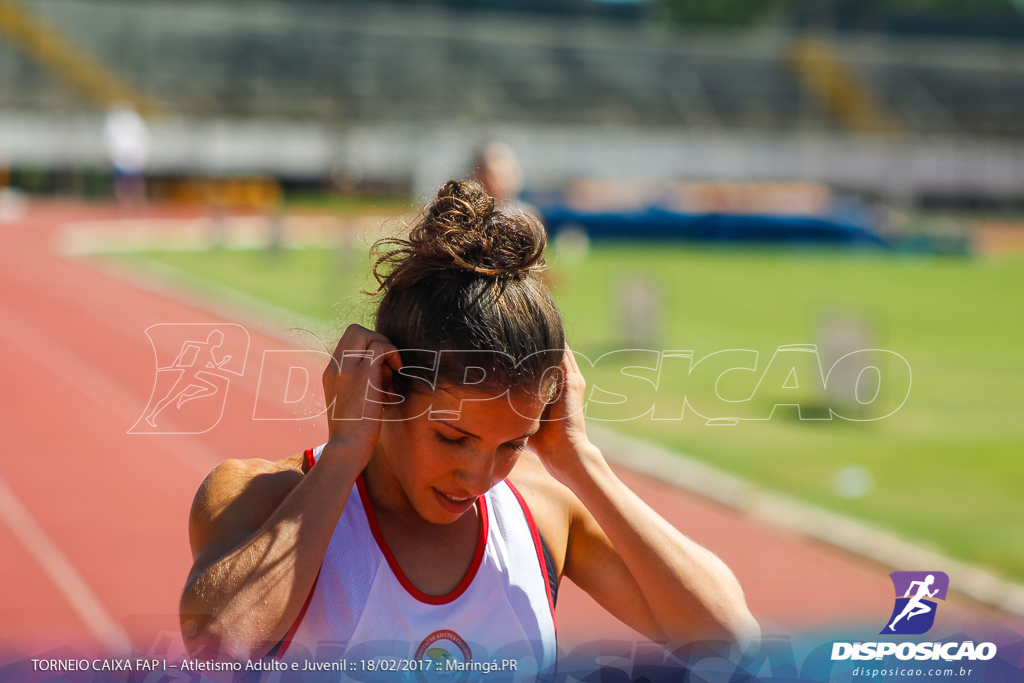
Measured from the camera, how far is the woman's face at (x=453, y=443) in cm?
177

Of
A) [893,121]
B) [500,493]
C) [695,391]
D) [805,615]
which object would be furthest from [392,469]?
[893,121]

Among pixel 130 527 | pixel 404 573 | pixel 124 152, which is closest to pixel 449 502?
pixel 404 573

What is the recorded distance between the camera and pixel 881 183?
3659cm

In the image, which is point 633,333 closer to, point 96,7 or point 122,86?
point 122,86

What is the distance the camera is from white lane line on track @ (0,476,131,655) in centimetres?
443

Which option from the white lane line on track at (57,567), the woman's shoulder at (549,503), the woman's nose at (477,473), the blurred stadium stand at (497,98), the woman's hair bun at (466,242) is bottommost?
the white lane line on track at (57,567)

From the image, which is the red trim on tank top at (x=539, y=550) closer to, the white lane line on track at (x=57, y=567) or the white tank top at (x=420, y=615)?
the white tank top at (x=420, y=615)

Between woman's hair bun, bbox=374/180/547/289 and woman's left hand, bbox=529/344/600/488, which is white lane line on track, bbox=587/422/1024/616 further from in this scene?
woman's hair bun, bbox=374/180/547/289

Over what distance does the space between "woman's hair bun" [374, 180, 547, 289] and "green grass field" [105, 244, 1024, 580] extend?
241 mm

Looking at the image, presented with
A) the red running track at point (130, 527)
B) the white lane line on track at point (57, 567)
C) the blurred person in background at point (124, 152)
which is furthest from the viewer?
the blurred person in background at point (124, 152)

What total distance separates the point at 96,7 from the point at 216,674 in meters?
40.0

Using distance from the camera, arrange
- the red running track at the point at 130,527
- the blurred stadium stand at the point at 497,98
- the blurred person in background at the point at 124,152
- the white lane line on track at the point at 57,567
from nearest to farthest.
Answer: the red running track at the point at 130,527 < the white lane line on track at the point at 57,567 < the blurred person in background at the point at 124,152 < the blurred stadium stand at the point at 497,98

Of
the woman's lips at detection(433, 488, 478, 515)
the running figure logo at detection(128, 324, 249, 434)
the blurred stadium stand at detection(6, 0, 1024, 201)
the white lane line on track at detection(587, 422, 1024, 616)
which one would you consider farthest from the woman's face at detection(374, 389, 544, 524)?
the blurred stadium stand at detection(6, 0, 1024, 201)

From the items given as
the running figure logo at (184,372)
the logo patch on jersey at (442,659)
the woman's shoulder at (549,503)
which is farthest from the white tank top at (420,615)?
the running figure logo at (184,372)
